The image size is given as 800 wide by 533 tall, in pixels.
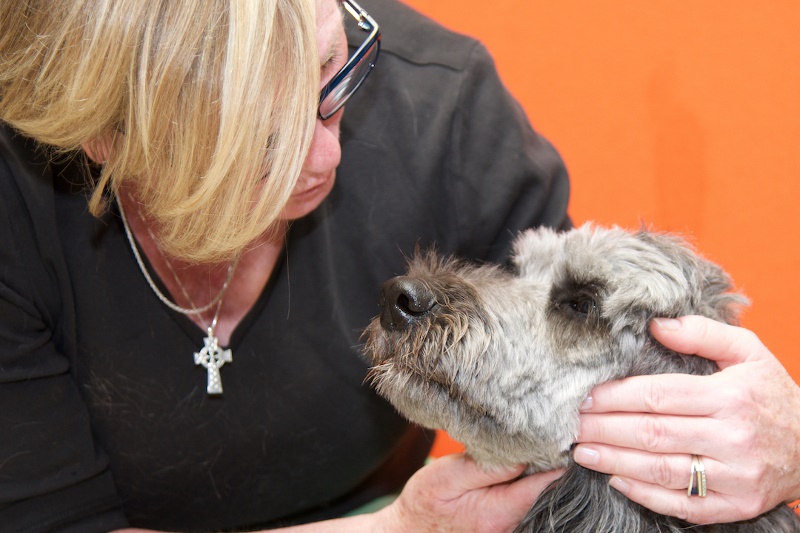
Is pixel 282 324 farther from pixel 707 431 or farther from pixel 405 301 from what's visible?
pixel 707 431

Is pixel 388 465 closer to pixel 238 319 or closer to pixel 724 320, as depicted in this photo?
pixel 238 319

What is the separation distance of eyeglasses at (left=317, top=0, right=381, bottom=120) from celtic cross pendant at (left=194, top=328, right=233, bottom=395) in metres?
0.49

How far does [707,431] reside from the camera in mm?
1068

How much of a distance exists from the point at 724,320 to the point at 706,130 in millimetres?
943

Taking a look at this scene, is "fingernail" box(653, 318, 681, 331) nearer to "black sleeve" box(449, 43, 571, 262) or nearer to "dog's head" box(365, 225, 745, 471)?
"dog's head" box(365, 225, 745, 471)

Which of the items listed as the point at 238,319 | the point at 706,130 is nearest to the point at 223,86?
the point at 238,319

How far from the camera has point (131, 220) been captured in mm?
1450

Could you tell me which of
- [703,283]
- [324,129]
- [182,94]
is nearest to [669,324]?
[703,283]

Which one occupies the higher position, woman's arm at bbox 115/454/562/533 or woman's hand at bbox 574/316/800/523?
woman's hand at bbox 574/316/800/523

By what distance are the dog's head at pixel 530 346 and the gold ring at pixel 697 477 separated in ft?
0.48

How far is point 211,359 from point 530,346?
61cm

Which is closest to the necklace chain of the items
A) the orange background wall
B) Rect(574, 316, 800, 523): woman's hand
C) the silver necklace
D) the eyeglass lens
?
the silver necklace

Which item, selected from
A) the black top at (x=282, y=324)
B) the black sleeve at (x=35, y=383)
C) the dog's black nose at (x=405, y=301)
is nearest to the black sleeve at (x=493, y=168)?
the black top at (x=282, y=324)

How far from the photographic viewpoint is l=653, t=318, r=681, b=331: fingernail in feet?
3.73
